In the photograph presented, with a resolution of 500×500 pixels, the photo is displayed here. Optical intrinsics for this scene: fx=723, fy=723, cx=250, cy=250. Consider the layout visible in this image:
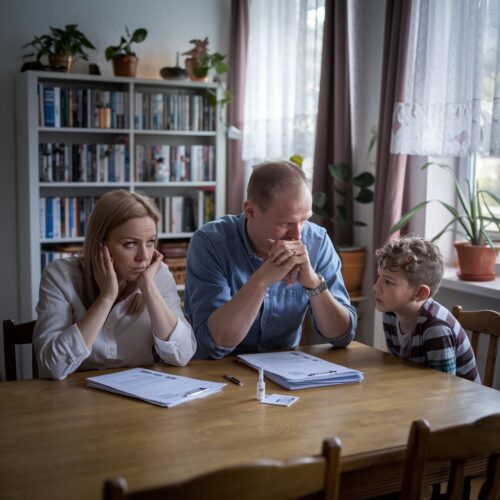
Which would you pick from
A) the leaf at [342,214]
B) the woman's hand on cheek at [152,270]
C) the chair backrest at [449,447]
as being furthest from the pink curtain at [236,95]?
→ the chair backrest at [449,447]

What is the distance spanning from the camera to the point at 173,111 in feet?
14.3

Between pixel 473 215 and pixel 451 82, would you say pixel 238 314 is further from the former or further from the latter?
pixel 451 82

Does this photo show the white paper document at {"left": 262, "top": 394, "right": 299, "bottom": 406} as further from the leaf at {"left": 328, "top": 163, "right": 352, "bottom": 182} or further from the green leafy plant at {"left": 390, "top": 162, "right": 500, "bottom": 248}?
the leaf at {"left": 328, "top": 163, "right": 352, "bottom": 182}

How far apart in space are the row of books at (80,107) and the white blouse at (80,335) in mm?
2127

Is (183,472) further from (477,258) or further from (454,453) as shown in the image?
(477,258)

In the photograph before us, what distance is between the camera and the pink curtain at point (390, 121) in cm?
328

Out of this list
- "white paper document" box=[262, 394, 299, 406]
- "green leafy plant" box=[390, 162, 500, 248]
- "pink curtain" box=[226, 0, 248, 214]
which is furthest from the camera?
"pink curtain" box=[226, 0, 248, 214]

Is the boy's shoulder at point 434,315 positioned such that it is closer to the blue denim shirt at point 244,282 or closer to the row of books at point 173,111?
the blue denim shirt at point 244,282

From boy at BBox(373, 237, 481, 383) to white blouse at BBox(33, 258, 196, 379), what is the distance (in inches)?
24.7

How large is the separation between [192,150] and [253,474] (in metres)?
3.51

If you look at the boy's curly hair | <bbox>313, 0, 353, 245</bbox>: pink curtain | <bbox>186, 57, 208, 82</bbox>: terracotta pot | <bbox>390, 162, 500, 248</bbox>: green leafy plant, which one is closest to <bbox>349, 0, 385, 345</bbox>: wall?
<bbox>313, 0, 353, 245</bbox>: pink curtain

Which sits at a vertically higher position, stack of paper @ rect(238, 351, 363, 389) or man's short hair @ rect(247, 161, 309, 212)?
man's short hair @ rect(247, 161, 309, 212)

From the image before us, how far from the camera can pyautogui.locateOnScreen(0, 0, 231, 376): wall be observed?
4145 millimetres

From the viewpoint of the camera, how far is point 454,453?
1.34 metres
